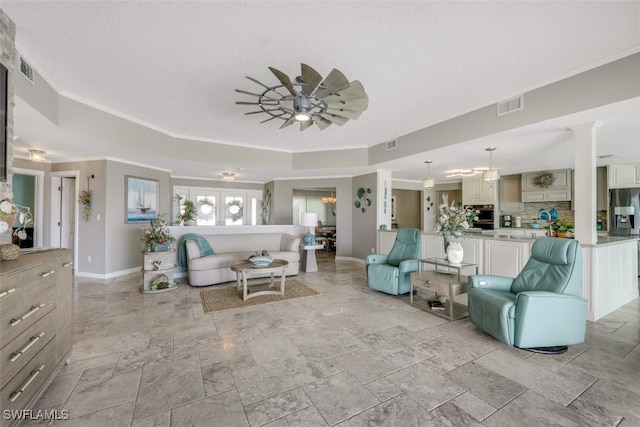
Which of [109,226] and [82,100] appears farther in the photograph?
[109,226]

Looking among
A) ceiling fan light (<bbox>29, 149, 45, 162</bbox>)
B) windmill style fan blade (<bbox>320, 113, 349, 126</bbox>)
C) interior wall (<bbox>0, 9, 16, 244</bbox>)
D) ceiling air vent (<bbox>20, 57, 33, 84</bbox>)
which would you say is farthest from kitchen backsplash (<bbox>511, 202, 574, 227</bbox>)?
ceiling fan light (<bbox>29, 149, 45, 162</bbox>)

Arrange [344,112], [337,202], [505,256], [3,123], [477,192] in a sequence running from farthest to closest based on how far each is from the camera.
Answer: [477,192], [337,202], [505,256], [344,112], [3,123]

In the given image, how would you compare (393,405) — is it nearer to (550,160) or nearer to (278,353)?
(278,353)

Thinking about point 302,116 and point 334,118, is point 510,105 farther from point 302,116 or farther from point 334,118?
point 302,116

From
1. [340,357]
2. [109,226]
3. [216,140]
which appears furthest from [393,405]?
[109,226]

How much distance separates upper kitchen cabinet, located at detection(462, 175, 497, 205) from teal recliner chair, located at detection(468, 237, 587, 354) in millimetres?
5371

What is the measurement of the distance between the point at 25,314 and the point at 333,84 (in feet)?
8.79

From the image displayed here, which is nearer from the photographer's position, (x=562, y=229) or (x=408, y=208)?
(x=562, y=229)

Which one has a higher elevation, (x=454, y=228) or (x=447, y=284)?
(x=454, y=228)

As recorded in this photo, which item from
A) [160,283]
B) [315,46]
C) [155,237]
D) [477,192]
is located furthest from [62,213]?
[477,192]

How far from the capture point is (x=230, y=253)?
5.00m

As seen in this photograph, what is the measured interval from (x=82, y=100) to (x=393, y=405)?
16.1 ft

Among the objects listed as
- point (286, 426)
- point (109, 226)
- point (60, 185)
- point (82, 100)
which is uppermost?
point (82, 100)

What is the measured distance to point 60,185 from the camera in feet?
18.5
